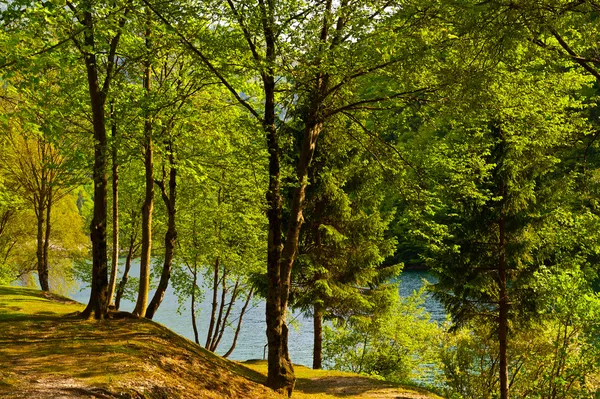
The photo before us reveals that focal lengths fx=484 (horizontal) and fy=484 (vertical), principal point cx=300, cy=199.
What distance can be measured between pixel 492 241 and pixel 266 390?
9872 millimetres

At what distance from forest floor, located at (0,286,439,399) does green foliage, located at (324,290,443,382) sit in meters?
8.04

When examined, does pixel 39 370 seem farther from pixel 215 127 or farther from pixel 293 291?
pixel 293 291

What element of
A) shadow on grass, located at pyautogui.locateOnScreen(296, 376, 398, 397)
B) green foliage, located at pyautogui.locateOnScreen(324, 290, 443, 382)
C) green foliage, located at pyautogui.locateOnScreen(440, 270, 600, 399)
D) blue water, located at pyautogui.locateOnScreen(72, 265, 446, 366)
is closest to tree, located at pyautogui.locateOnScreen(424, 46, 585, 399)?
green foliage, located at pyautogui.locateOnScreen(440, 270, 600, 399)

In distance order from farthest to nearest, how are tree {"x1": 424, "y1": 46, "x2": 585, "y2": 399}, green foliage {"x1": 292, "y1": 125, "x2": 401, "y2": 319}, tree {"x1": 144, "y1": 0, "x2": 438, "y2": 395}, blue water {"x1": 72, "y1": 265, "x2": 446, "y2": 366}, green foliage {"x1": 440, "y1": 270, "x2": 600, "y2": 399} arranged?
1. blue water {"x1": 72, "y1": 265, "x2": 446, "y2": 366}
2. green foliage {"x1": 292, "y1": 125, "x2": 401, "y2": 319}
3. tree {"x1": 424, "y1": 46, "x2": 585, "y2": 399}
4. green foliage {"x1": 440, "y1": 270, "x2": 600, "y2": 399}
5. tree {"x1": 144, "y1": 0, "x2": 438, "y2": 395}

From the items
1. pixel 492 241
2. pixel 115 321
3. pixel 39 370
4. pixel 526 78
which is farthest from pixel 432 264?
pixel 39 370

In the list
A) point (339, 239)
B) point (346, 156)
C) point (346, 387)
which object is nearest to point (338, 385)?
point (346, 387)

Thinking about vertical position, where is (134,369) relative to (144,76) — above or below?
below

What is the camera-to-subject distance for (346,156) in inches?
709

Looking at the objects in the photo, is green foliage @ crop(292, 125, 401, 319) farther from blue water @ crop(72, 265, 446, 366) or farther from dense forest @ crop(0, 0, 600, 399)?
blue water @ crop(72, 265, 446, 366)

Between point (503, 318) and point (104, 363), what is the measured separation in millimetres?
12046

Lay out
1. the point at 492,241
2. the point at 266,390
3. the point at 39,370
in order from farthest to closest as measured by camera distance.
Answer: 1. the point at 492,241
2. the point at 266,390
3. the point at 39,370

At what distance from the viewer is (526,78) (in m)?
12.3

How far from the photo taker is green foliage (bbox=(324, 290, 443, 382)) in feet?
66.5

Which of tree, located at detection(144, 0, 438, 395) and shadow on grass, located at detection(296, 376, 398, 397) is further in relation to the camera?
shadow on grass, located at detection(296, 376, 398, 397)
